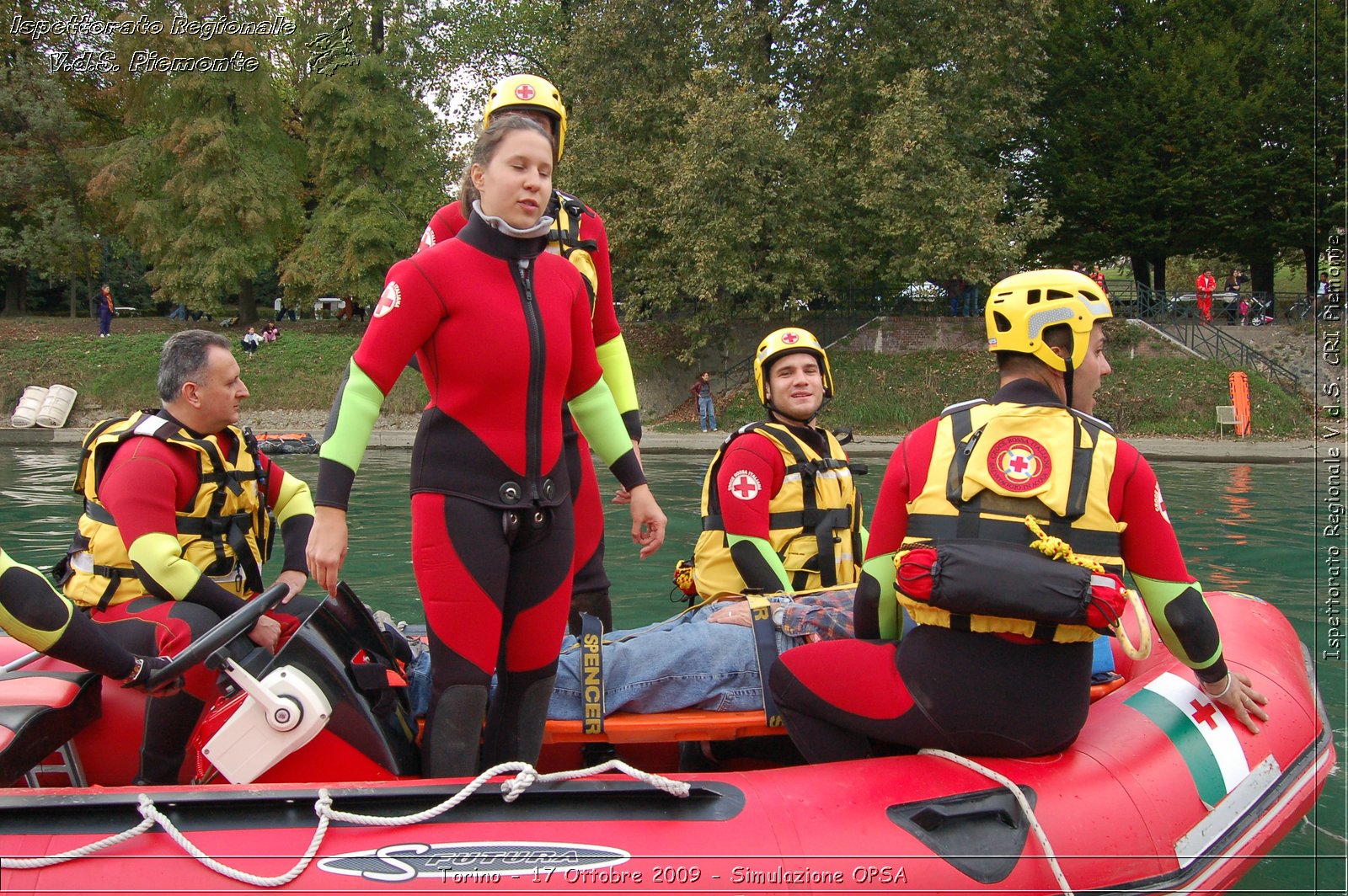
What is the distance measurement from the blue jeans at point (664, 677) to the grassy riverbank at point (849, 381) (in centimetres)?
1958

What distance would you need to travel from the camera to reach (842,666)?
317 cm

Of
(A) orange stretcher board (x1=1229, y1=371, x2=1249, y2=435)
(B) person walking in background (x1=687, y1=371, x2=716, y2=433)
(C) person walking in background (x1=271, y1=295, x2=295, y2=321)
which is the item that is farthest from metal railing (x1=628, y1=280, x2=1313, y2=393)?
(C) person walking in background (x1=271, y1=295, x2=295, y2=321)

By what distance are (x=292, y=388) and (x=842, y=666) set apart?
25.5m

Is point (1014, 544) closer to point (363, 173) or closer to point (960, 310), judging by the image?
point (960, 310)

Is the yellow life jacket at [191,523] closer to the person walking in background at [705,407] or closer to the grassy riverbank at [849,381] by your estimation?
the person walking in background at [705,407]

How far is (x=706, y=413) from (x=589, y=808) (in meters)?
20.7

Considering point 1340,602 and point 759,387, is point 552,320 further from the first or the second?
point 1340,602

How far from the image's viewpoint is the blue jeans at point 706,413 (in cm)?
2320

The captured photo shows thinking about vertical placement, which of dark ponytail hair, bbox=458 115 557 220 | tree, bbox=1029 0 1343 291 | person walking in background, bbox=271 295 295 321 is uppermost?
tree, bbox=1029 0 1343 291

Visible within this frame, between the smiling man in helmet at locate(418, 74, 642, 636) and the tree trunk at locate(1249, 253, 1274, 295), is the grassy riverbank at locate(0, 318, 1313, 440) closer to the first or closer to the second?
the tree trunk at locate(1249, 253, 1274, 295)

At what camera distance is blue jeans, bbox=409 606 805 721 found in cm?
353

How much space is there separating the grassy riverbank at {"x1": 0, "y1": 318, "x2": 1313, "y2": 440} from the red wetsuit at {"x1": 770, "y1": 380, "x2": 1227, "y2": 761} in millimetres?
19893

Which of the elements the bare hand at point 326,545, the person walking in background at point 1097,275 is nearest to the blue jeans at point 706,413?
the person walking in background at point 1097,275

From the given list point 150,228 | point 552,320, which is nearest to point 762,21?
point 150,228
